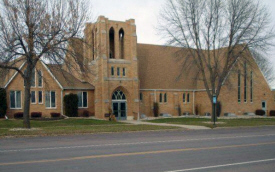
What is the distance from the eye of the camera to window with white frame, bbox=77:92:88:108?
1537 inches

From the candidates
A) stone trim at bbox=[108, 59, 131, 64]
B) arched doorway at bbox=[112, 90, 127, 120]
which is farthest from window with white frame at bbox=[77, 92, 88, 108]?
stone trim at bbox=[108, 59, 131, 64]

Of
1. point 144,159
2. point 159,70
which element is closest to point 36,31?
point 144,159

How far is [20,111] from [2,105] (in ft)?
7.50

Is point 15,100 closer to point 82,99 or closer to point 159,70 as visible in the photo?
point 82,99

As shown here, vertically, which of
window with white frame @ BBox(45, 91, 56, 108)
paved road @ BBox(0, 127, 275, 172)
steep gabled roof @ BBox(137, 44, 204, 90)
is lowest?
paved road @ BBox(0, 127, 275, 172)

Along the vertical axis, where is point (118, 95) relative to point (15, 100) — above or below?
above

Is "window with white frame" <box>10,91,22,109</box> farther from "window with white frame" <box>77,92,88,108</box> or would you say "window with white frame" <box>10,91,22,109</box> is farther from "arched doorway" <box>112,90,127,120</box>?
"arched doorway" <box>112,90,127,120</box>

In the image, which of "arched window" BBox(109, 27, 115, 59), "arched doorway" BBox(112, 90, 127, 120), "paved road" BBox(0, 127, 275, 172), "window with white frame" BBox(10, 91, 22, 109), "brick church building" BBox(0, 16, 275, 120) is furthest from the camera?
"arched window" BBox(109, 27, 115, 59)

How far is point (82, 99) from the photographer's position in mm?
39281

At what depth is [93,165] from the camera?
10117mm

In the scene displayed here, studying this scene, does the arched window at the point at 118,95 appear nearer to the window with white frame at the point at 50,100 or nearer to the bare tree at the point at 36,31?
the window with white frame at the point at 50,100

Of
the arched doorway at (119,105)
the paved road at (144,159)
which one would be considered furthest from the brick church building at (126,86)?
the paved road at (144,159)

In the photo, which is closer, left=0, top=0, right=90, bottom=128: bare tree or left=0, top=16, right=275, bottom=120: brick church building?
left=0, top=0, right=90, bottom=128: bare tree

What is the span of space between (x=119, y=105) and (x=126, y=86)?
2.48 metres
